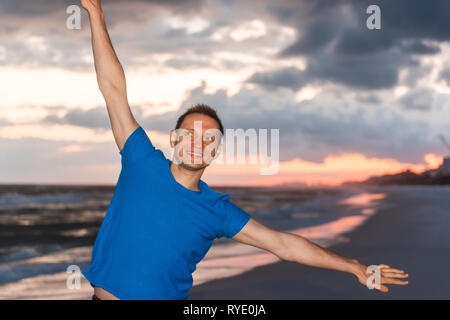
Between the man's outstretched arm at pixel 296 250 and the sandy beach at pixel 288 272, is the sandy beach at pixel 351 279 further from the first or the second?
the man's outstretched arm at pixel 296 250

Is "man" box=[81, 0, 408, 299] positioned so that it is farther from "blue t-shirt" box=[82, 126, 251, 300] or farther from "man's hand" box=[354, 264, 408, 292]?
"man's hand" box=[354, 264, 408, 292]

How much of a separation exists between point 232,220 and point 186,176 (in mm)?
367

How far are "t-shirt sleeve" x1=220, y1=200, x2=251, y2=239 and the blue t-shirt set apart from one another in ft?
0.19

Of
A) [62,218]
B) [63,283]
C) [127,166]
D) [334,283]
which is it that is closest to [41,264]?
[63,283]

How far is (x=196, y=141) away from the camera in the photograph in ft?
8.23

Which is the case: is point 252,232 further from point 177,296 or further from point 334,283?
point 334,283

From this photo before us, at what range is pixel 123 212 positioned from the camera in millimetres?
2350

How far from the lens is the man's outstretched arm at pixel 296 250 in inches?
106

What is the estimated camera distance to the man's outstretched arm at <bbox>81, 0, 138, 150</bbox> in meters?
2.48

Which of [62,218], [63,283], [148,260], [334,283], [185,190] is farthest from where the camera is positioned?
[62,218]

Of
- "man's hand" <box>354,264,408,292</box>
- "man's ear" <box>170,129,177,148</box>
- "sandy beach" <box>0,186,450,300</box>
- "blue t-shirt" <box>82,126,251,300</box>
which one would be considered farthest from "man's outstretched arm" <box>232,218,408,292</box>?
"sandy beach" <box>0,186,450,300</box>

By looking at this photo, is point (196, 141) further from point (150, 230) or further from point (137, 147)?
point (150, 230)

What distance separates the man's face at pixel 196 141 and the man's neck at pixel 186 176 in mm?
26
